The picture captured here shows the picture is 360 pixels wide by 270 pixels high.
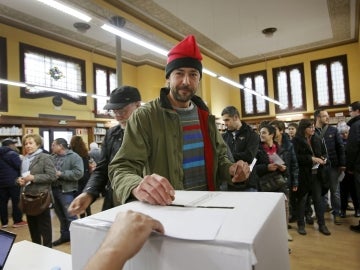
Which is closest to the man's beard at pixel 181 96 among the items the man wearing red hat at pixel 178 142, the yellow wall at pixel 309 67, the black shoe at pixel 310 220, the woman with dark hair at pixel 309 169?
the man wearing red hat at pixel 178 142

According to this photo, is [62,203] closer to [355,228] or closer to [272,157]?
[272,157]

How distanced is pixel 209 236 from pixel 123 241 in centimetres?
14

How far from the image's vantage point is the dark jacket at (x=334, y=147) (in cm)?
440

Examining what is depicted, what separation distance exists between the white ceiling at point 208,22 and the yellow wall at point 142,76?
276 millimetres

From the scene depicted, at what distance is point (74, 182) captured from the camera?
13.2ft

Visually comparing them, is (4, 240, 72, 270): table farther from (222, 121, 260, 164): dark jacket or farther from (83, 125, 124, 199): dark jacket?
(222, 121, 260, 164): dark jacket

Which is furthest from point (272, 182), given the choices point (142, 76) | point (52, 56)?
point (142, 76)

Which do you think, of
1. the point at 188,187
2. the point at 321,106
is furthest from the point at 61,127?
the point at 321,106

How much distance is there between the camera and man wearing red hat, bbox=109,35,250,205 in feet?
3.60

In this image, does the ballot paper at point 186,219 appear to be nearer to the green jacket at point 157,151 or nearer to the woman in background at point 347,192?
the green jacket at point 157,151

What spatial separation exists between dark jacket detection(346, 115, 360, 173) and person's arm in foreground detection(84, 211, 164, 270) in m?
3.89

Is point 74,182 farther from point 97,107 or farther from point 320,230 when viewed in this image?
point 97,107

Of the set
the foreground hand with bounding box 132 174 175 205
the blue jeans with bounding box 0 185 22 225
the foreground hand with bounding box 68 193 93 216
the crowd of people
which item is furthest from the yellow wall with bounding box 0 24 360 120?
the foreground hand with bounding box 132 174 175 205

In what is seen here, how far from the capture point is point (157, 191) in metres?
0.72
